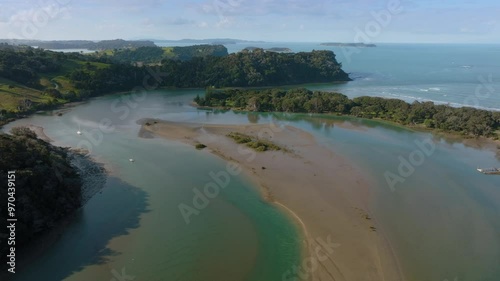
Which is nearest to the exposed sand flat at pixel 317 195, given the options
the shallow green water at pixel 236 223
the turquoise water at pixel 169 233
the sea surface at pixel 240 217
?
the sea surface at pixel 240 217

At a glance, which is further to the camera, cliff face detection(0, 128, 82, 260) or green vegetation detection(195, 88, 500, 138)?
green vegetation detection(195, 88, 500, 138)

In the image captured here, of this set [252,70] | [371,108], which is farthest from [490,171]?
[252,70]

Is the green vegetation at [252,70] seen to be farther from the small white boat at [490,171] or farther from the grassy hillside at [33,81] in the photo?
the small white boat at [490,171]

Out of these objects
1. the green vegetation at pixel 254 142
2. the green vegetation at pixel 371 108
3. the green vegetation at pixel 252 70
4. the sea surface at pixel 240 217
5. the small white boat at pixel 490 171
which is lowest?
the sea surface at pixel 240 217

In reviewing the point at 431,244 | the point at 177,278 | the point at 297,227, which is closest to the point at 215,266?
the point at 177,278

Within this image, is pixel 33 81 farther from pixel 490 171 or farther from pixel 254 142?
pixel 490 171

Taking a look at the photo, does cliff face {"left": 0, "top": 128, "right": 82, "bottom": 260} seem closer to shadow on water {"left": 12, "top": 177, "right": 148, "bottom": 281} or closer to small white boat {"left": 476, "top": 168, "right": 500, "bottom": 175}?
shadow on water {"left": 12, "top": 177, "right": 148, "bottom": 281}

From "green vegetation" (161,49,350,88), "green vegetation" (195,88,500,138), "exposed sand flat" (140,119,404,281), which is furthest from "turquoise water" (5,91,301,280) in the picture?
"green vegetation" (161,49,350,88)
